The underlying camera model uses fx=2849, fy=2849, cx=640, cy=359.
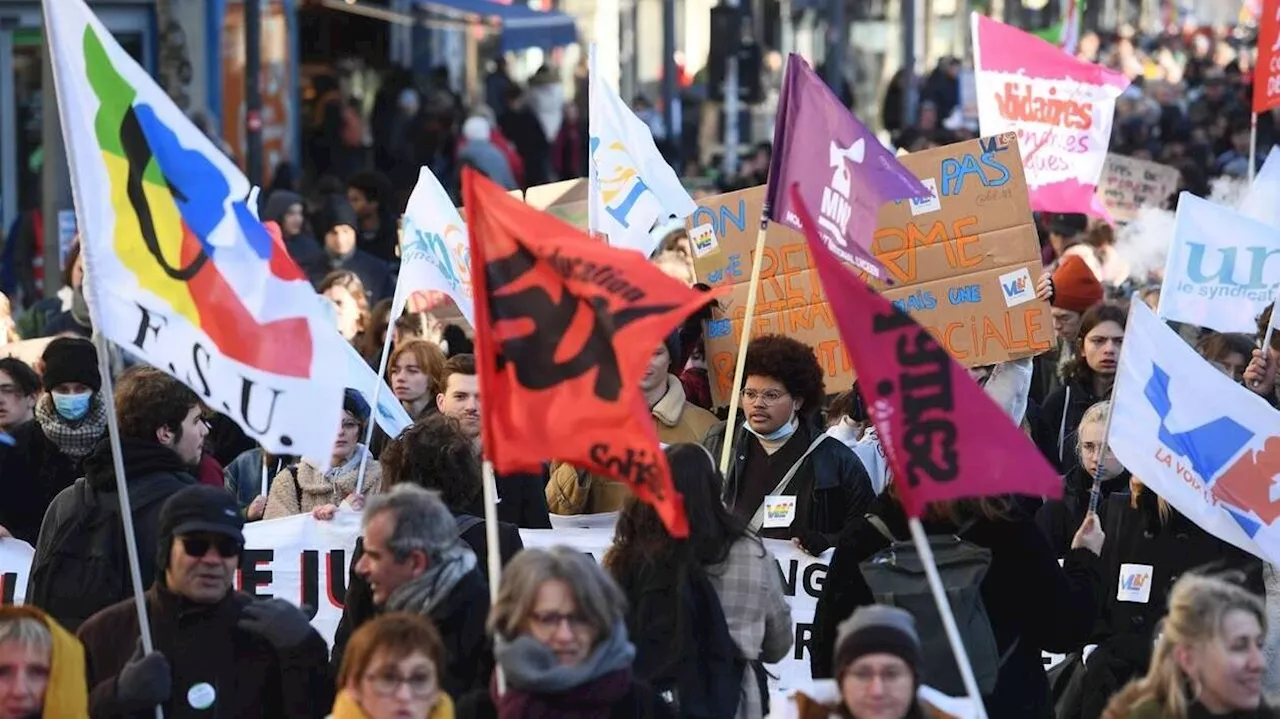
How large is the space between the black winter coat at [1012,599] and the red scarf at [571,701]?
4.08ft

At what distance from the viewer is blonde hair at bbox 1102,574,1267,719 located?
617 cm

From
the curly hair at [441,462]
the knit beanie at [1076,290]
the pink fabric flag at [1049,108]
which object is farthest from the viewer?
the pink fabric flag at [1049,108]

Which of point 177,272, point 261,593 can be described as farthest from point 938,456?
point 261,593

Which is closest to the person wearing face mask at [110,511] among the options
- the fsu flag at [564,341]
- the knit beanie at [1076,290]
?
the fsu flag at [564,341]

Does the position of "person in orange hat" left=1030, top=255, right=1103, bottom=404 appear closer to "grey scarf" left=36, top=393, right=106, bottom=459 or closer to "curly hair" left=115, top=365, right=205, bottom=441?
"grey scarf" left=36, top=393, right=106, bottom=459

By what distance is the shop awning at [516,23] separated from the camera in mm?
30547

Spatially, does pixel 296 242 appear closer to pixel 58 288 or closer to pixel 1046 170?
pixel 58 288

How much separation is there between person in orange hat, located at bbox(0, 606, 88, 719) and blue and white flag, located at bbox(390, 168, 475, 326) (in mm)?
4585

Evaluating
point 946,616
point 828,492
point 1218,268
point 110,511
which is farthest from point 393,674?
point 1218,268

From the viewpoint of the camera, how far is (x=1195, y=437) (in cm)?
793

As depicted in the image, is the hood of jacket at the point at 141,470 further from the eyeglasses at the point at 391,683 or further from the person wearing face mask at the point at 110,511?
the eyeglasses at the point at 391,683

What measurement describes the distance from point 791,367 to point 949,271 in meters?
2.02

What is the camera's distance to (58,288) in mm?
17281

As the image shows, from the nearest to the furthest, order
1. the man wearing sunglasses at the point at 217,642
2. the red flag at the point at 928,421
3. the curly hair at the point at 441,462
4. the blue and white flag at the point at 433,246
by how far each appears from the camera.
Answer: the red flag at the point at 928,421, the man wearing sunglasses at the point at 217,642, the curly hair at the point at 441,462, the blue and white flag at the point at 433,246
